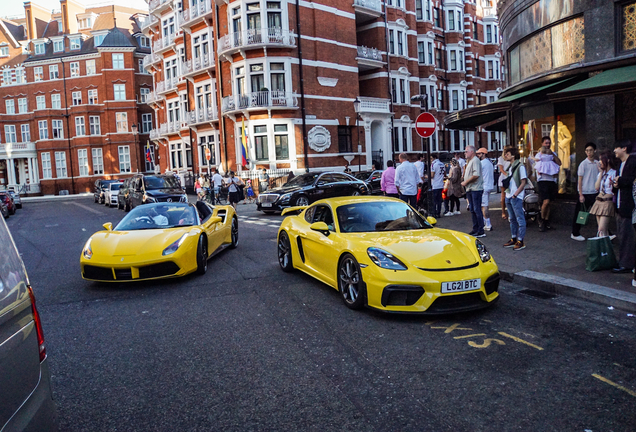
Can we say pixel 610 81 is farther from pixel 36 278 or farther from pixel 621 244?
pixel 36 278

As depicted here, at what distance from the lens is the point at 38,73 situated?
56.2m

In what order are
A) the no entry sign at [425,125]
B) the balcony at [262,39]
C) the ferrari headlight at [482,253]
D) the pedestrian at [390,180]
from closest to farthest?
the ferrari headlight at [482,253], the no entry sign at [425,125], the pedestrian at [390,180], the balcony at [262,39]

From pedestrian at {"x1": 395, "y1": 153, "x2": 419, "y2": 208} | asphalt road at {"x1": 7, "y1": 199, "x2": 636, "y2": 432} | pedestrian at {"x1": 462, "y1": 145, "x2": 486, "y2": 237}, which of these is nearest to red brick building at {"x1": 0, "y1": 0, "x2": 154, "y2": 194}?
pedestrian at {"x1": 395, "y1": 153, "x2": 419, "y2": 208}

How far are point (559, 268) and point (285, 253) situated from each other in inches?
167

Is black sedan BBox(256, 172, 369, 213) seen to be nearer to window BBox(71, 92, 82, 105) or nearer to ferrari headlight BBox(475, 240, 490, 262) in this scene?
ferrari headlight BBox(475, 240, 490, 262)

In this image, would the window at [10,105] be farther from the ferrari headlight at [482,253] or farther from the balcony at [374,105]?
the ferrari headlight at [482,253]

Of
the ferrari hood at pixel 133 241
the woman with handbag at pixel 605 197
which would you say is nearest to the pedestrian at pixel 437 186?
the woman with handbag at pixel 605 197

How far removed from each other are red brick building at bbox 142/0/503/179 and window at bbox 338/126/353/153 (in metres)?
0.08

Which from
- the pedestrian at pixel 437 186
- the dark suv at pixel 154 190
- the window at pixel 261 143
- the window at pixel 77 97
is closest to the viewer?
the pedestrian at pixel 437 186

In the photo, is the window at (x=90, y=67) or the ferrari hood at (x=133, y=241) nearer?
the ferrari hood at (x=133, y=241)

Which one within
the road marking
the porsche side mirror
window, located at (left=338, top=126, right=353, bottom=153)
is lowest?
the road marking

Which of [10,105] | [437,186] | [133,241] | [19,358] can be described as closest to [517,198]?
[437,186]

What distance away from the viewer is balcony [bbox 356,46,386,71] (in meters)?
35.8

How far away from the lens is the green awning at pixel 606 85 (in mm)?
8492
